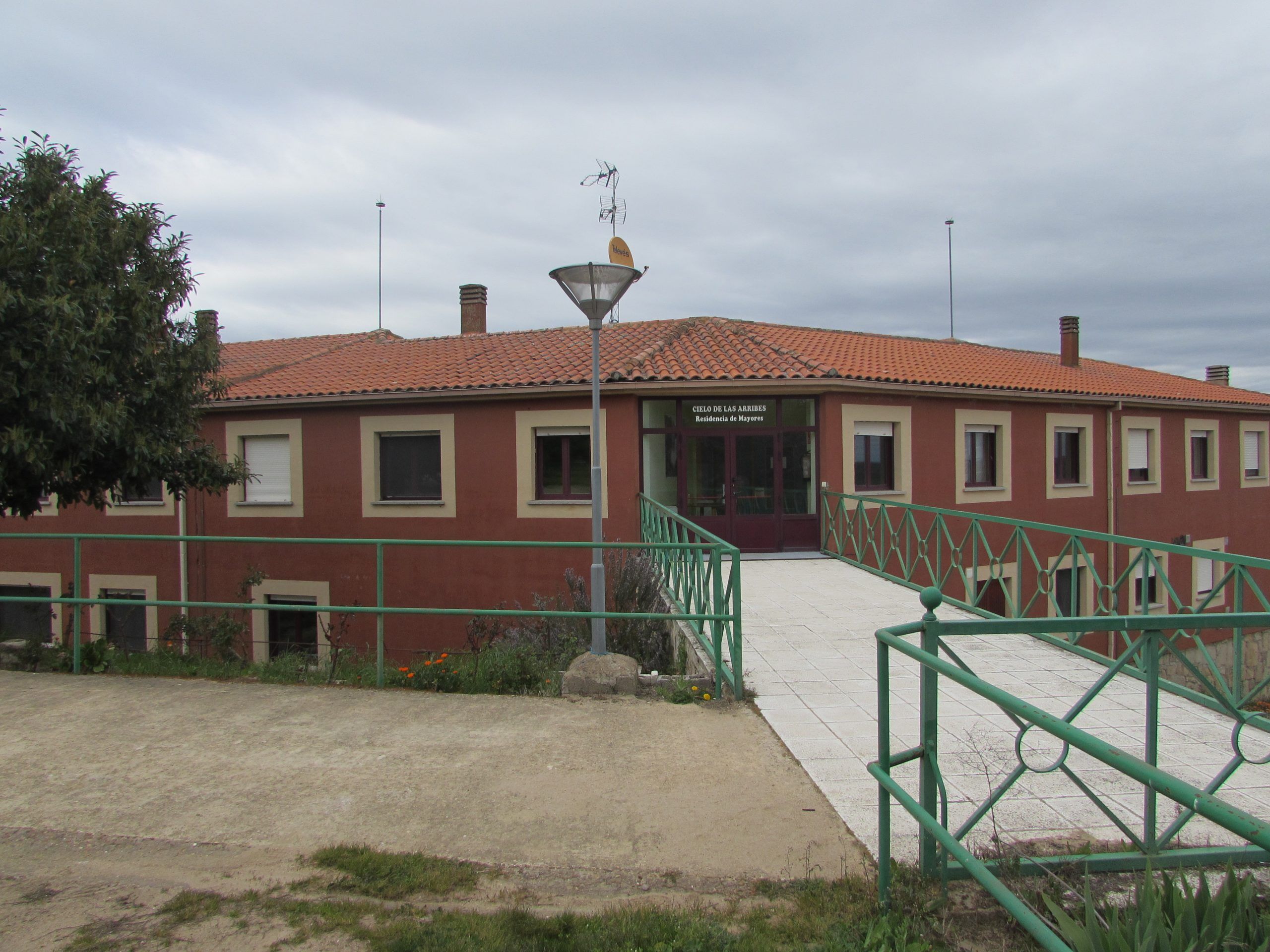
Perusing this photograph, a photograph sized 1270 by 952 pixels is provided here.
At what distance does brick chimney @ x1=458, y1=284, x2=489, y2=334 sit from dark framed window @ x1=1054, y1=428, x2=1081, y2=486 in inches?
502

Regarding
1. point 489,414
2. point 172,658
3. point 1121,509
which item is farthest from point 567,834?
point 1121,509

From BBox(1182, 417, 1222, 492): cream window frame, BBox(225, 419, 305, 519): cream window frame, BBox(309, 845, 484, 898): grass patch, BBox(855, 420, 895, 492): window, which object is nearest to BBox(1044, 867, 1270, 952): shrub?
BBox(309, 845, 484, 898): grass patch

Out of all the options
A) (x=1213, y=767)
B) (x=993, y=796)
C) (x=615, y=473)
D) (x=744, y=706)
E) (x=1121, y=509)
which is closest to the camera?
(x=993, y=796)

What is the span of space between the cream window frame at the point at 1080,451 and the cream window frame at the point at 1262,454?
6.39m

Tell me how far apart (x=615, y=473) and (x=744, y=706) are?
773 cm

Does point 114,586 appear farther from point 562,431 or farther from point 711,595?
point 711,595

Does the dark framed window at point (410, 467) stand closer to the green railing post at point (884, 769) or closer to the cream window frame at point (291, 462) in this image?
the cream window frame at point (291, 462)

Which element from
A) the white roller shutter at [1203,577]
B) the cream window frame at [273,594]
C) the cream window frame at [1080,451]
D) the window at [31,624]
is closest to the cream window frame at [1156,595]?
the white roller shutter at [1203,577]

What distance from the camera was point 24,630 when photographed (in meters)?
8.04

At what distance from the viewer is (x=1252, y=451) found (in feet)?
65.0

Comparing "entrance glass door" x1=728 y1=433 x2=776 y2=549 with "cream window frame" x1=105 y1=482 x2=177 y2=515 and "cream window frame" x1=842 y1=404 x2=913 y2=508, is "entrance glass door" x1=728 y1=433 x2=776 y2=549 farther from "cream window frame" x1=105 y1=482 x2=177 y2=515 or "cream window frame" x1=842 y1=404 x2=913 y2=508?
"cream window frame" x1=105 y1=482 x2=177 y2=515

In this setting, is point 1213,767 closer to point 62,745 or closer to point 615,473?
point 62,745

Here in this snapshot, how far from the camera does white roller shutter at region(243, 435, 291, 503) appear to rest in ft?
47.6

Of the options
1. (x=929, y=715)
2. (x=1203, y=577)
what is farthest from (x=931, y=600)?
(x=1203, y=577)
